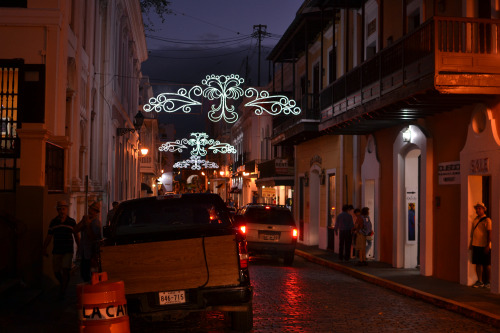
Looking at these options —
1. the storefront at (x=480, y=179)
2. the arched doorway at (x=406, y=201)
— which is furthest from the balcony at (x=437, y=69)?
the arched doorway at (x=406, y=201)

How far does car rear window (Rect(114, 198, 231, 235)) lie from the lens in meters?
9.56

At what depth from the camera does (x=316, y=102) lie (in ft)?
85.1

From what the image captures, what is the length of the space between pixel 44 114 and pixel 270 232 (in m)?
7.69

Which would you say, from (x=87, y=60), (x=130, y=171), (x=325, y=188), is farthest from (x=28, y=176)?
(x=130, y=171)

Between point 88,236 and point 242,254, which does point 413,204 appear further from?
point 242,254

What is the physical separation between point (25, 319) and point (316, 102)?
17.8 meters

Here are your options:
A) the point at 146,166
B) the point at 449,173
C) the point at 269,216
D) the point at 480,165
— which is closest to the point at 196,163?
the point at 146,166

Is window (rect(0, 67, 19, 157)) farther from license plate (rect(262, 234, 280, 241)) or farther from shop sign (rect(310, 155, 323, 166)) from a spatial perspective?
shop sign (rect(310, 155, 323, 166))

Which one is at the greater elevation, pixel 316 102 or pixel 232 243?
pixel 316 102

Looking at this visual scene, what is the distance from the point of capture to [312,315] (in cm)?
1035

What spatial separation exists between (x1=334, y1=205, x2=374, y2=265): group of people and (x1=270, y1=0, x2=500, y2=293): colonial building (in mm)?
745

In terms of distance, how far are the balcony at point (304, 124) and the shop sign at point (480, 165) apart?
10.9 metres

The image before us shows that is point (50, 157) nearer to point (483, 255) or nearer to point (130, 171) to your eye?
point (483, 255)

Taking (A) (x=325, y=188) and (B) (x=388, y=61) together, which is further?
(A) (x=325, y=188)
